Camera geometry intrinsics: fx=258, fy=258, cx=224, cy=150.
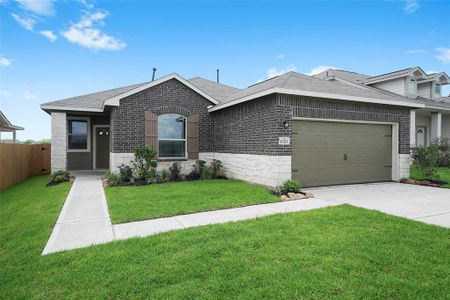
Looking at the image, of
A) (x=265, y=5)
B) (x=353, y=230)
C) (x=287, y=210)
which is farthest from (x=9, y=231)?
(x=265, y=5)

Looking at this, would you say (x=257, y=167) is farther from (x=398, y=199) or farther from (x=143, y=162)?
(x=143, y=162)

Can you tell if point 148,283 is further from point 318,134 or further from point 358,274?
point 318,134

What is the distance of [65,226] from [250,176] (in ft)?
19.0

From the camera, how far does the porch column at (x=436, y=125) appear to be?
15.6m

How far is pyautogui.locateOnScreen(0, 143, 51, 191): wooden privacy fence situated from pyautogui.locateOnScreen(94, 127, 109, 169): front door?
9.50 ft

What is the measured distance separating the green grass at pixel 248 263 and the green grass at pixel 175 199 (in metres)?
1.28

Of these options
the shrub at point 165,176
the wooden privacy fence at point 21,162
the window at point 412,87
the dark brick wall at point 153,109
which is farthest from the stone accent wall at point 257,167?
the window at point 412,87

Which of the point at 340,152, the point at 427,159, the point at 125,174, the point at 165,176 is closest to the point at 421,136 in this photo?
the point at 427,159

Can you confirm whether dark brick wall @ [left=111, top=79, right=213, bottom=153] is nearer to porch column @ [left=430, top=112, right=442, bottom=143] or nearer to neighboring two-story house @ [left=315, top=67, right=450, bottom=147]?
neighboring two-story house @ [left=315, top=67, right=450, bottom=147]

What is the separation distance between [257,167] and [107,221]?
5.00 meters

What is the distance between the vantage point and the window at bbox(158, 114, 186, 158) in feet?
34.6

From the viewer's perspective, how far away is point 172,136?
10.7 m

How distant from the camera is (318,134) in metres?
8.52

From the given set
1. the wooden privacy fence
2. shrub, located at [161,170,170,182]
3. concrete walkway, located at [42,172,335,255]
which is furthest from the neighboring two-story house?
the wooden privacy fence
